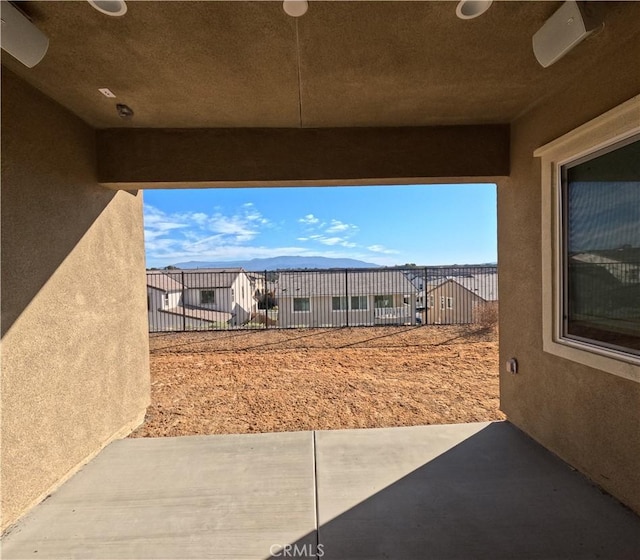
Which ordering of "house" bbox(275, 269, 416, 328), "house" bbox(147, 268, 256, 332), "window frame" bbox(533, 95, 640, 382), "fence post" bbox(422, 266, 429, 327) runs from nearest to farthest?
"window frame" bbox(533, 95, 640, 382)
"house" bbox(147, 268, 256, 332)
"fence post" bbox(422, 266, 429, 327)
"house" bbox(275, 269, 416, 328)

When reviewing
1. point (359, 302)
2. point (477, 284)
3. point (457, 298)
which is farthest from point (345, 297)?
point (477, 284)

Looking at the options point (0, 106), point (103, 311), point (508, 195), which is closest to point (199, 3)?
point (0, 106)

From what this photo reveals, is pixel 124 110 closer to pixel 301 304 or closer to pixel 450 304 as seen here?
pixel 450 304

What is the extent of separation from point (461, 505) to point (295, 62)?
9.15 ft

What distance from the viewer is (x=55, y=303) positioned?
2.30 meters

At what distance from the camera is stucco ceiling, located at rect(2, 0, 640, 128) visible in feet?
5.21

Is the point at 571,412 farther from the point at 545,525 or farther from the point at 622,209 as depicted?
the point at 622,209

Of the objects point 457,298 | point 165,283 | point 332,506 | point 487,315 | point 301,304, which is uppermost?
point 165,283

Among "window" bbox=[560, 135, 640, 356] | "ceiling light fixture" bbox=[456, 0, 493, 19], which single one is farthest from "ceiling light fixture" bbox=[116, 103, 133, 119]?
"window" bbox=[560, 135, 640, 356]

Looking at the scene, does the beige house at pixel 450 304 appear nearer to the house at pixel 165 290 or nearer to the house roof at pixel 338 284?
the house roof at pixel 338 284

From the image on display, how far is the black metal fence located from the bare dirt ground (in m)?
1.15

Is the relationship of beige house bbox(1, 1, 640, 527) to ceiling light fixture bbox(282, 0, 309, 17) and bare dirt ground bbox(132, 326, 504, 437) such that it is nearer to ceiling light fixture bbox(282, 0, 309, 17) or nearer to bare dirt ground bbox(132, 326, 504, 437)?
ceiling light fixture bbox(282, 0, 309, 17)

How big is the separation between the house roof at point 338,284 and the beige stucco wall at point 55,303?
7138 millimetres

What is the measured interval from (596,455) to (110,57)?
372cm
